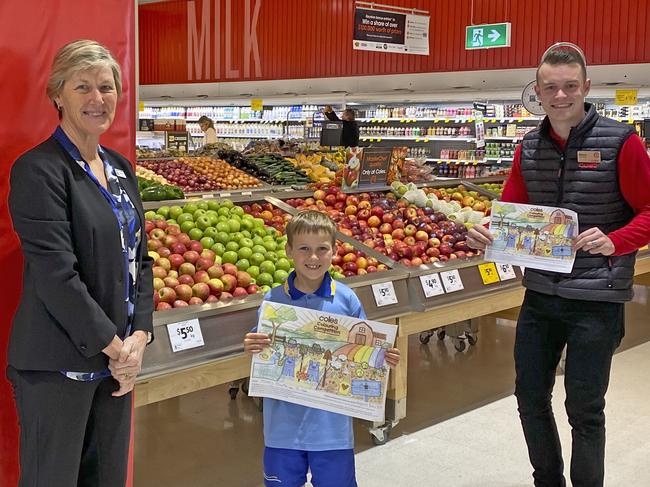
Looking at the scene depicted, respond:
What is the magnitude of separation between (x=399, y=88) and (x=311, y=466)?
31.3 feet

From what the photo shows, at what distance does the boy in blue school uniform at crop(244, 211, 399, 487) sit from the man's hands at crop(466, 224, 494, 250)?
676mm

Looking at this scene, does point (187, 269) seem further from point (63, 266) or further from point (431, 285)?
point (63, 266)

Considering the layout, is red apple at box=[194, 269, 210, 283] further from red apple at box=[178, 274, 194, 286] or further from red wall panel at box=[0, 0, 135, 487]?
red wall panel at box=[0, 0, 135, 487]

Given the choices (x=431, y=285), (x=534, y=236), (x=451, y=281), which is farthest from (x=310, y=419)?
(x=451, y=281)

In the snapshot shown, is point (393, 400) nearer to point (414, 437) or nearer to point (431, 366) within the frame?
point (414, 437)

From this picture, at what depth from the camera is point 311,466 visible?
245 centimetres

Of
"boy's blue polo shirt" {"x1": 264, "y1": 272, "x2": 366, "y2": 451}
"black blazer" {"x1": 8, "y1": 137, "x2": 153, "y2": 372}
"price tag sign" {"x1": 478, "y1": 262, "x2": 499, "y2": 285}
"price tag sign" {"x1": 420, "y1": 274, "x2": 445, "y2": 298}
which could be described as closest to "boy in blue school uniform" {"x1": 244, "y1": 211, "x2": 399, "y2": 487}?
"boy's blue polo shirt" {"x1": 264, "y1": 272, "x2": 366, "y2": 451}

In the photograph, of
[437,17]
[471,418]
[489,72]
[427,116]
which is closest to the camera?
[471,418]

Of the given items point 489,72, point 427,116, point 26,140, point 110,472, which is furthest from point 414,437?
point 427,116

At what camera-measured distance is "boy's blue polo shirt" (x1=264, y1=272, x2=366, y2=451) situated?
7.91ft

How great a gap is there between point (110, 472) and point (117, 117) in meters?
1.09

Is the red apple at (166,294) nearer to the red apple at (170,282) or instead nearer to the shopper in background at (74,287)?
the red apple at (170,282)

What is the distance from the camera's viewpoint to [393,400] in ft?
13.0

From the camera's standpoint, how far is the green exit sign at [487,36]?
10000 mm
